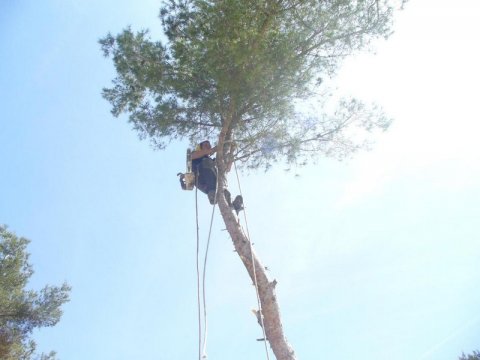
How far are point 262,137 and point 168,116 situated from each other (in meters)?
1.39

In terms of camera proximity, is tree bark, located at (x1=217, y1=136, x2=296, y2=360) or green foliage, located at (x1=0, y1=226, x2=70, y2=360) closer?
tree bark, located at (x1=217, y1=136, x2=296, y2=360)

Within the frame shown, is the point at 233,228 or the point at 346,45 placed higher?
the point at 346,45

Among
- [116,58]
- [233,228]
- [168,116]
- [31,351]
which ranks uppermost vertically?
[116,58]

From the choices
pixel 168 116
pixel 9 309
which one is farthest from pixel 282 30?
pixel 9 309

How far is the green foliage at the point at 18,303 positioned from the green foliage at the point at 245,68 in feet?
20.7

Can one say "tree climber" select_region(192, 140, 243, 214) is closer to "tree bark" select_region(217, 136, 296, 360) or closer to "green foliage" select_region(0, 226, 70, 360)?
"tree bark" select_region(217, 136, 296, 360)

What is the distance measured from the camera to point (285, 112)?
5.14m

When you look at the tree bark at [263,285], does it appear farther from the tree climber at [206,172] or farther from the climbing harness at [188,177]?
the climbing harness at [188,177]

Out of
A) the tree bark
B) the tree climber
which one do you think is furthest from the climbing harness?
the tree bark

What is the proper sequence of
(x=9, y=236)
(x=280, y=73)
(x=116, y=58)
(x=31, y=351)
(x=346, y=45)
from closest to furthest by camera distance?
(x=280, y=73), (x=346, y=45), (x=116, y=58), (x=31, y=351), (x=9, y=236)

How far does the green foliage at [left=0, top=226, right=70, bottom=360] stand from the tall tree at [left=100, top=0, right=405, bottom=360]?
6.29m

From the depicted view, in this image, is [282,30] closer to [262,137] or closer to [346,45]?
[346,45]

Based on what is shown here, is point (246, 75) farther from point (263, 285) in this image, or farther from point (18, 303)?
point (18, 303)

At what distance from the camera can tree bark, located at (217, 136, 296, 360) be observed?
138 inches
